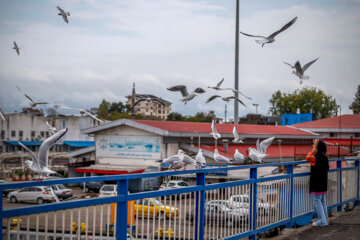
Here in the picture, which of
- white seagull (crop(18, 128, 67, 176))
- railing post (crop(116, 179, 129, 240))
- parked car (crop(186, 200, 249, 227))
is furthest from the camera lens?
parked car (crop(186, 200, 249, 227))

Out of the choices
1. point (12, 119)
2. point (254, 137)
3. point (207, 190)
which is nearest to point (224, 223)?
point (207, 190)

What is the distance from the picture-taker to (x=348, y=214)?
8.62 m

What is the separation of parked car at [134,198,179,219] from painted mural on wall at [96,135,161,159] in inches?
825

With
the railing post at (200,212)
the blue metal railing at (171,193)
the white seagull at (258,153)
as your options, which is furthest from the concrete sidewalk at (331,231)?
the railing post at (200,212)

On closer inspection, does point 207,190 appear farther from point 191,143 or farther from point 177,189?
point 191,143

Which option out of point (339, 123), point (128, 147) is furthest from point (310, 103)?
point (128, 147)

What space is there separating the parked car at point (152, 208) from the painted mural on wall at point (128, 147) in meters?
20.9

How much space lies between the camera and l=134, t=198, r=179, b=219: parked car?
13.8 ft

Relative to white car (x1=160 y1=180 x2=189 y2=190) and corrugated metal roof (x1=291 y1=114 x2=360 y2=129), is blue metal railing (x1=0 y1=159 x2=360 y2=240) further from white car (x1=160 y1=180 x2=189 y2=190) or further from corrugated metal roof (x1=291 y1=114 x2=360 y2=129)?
corrugated metal roof (x1=291 y1=114 x2=360 y2=129)

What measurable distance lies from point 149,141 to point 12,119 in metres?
33.4

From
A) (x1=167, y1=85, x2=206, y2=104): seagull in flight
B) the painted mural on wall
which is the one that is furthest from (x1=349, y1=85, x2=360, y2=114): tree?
(x1=167, y1=85, x2=206, y2=104): seagull in flight

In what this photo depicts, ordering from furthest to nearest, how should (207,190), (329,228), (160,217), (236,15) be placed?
(236,15) → (329,228) → (207,190) → (160,217)

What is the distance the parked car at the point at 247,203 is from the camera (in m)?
5.59

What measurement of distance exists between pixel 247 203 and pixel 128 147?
21.2 meters
